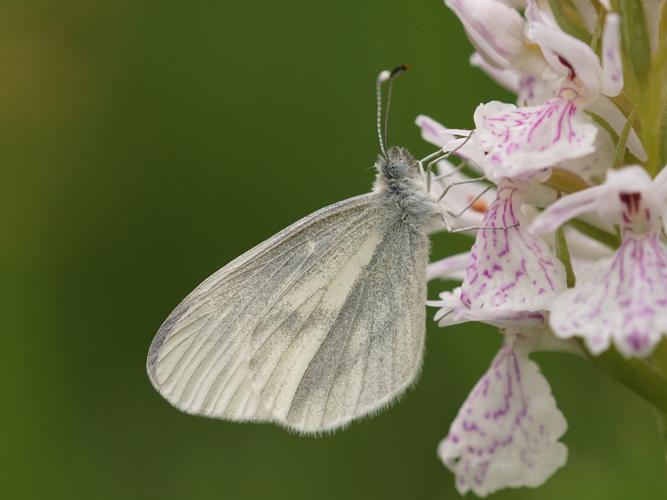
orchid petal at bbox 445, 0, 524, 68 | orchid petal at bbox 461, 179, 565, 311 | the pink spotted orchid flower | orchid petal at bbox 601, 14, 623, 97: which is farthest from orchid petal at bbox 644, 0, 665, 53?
orchid petal at bbox 461, 179, 565, 311

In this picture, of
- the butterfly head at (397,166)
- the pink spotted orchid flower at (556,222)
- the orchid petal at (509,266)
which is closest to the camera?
the pink spotted orchid flower at (556,222)

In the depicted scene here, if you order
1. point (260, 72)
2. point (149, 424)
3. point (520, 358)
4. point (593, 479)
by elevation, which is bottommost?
point (593, 479)

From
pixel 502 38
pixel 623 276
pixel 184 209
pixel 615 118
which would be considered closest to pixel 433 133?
pixel 502 38

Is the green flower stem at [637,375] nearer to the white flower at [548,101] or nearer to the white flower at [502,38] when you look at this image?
the white flower at [548,101]

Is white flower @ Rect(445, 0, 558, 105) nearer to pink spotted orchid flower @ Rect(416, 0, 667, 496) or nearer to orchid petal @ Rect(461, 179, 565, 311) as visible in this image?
pink spotted orchid flower @ Rect(416, 0, 667, 496)

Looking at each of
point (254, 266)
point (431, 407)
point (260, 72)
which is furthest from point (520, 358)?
point (260, 72)

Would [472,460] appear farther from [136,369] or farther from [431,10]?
[431,10]

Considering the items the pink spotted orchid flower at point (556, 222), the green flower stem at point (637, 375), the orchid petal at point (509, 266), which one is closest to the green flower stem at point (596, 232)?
the pink spotted orchid flower at point (556, 222)
